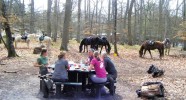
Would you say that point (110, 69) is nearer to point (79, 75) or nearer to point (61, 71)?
point (79, 75)

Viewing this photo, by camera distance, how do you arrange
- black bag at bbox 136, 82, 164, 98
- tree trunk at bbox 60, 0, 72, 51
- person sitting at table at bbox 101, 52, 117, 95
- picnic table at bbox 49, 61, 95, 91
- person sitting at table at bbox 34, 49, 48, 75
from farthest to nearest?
tree trunk at bbox 60, 0, 72, 51
person sitting at table at bbox 34, 49, 48, 75
person sitting at table at bbox 101, 52, 117, 95
picnic table at bbox 49, 61, 95, 91
black bag at bbox 136, 82, 164, 98

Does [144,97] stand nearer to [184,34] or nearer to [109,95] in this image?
[109,95]

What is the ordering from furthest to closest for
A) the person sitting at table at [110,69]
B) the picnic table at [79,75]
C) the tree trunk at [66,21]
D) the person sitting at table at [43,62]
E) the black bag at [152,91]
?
the tree trunk at [66,21], the person sitting at table at [43,62], the person sitting at table at [110,69], the picnic table at [79,75], the black bag at [152,91]

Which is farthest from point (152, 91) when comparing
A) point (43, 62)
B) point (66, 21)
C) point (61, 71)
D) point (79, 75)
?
point (66, 21)

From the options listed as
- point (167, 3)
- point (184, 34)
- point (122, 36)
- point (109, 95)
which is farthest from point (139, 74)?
point (167, 3)

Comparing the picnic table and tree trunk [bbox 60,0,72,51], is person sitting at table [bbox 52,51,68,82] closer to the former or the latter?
the picnic table

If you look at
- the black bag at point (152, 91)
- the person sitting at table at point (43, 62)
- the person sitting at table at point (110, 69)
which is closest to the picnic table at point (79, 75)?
the person sitting at table at point (110, 69)

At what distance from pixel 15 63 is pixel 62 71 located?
8792 mm

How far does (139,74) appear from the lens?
49.3 feet

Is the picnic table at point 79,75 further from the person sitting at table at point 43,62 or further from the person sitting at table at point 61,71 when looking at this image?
the person sitting at table at point 43,62

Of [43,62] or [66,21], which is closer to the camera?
[43,62]

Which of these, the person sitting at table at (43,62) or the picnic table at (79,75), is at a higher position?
the person sitting at table at (43,62)

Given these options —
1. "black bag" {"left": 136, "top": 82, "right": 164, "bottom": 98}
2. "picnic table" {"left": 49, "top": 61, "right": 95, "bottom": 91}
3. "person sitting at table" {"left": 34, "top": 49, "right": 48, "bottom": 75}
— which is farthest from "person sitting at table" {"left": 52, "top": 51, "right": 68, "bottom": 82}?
"black bag" {"left": 136, "top": 82, "right": 164, "bottom": 98}

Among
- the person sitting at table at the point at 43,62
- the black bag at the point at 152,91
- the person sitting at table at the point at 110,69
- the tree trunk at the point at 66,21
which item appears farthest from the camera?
the tree trunk at the point at 66,21
